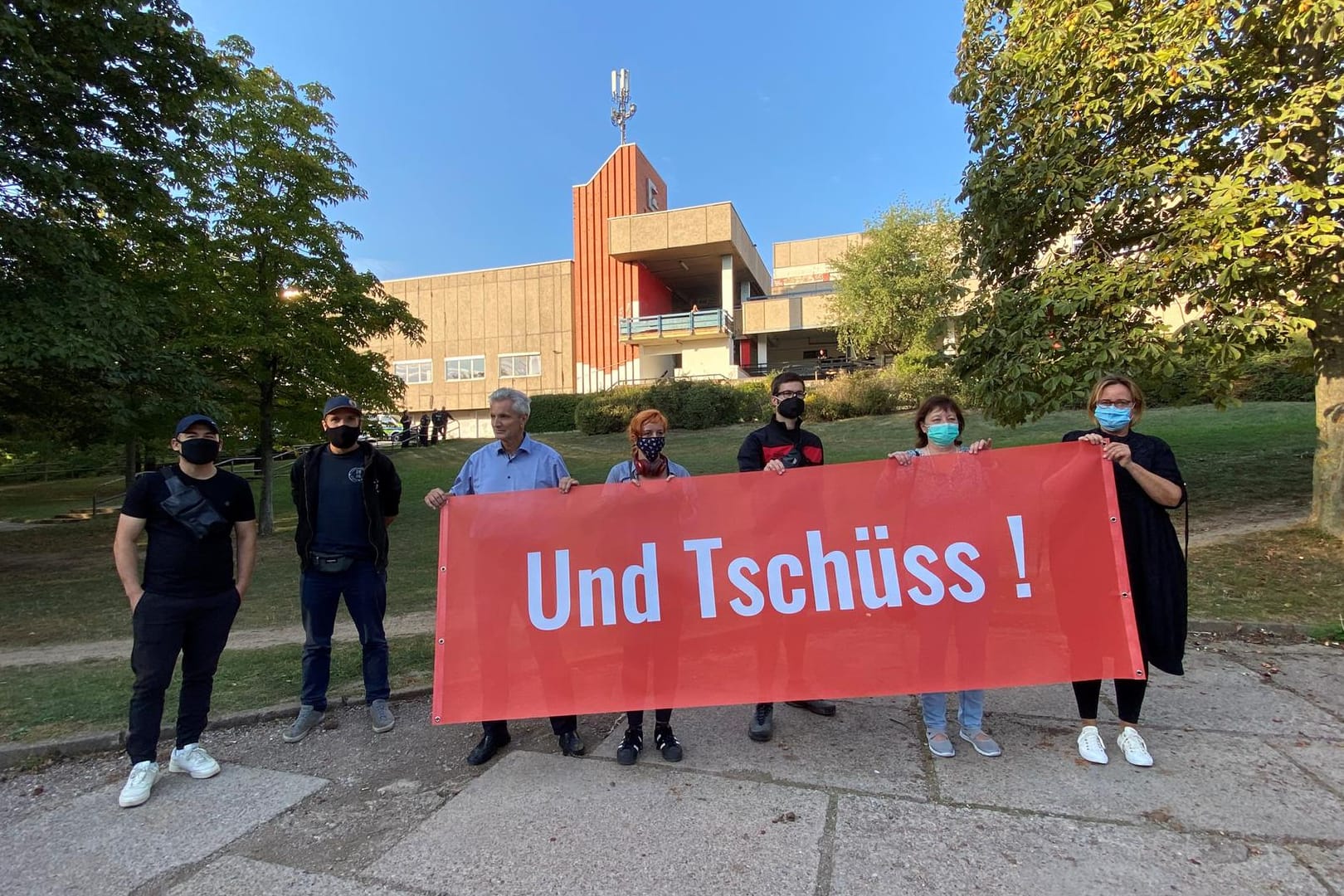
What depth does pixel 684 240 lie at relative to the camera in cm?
3306

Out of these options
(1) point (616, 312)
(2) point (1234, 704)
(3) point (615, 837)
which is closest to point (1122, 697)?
(2) point (1234, 704)

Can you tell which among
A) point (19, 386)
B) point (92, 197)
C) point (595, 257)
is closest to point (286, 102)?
point (92, 197)

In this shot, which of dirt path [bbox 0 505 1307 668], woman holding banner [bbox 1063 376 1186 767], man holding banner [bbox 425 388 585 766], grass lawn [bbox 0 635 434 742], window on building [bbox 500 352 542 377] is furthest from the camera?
window on building [bbox 500 352 542 377]

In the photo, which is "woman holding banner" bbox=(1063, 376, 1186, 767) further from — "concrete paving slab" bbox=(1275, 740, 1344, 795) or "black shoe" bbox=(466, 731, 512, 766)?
"black shoe" bbox=(466, 731, 512, 766)

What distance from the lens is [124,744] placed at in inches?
146

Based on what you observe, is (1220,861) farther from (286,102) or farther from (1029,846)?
(286,102)

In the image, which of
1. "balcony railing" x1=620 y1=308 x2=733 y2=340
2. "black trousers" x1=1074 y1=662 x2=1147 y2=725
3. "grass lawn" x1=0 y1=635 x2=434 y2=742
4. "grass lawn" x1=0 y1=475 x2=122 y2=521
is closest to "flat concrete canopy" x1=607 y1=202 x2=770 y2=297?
"balcony railing" x1=620 y1=308 x2=733 y2=340

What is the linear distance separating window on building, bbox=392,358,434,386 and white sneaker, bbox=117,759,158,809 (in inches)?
1586

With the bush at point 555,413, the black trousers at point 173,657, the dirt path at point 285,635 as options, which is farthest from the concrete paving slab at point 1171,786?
the bush at point 555,413

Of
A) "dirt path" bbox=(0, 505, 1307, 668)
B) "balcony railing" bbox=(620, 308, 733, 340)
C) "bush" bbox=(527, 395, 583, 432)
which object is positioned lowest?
"dirt path" bbox=(0, 505, 1307, 668)

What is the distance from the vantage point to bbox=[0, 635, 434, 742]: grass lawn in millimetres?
4008

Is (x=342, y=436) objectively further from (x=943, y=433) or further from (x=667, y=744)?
(x=943, y=433)

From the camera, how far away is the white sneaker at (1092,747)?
10.3 feet

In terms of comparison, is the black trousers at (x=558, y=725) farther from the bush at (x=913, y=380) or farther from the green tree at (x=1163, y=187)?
the bush at (x=913, y=380)
